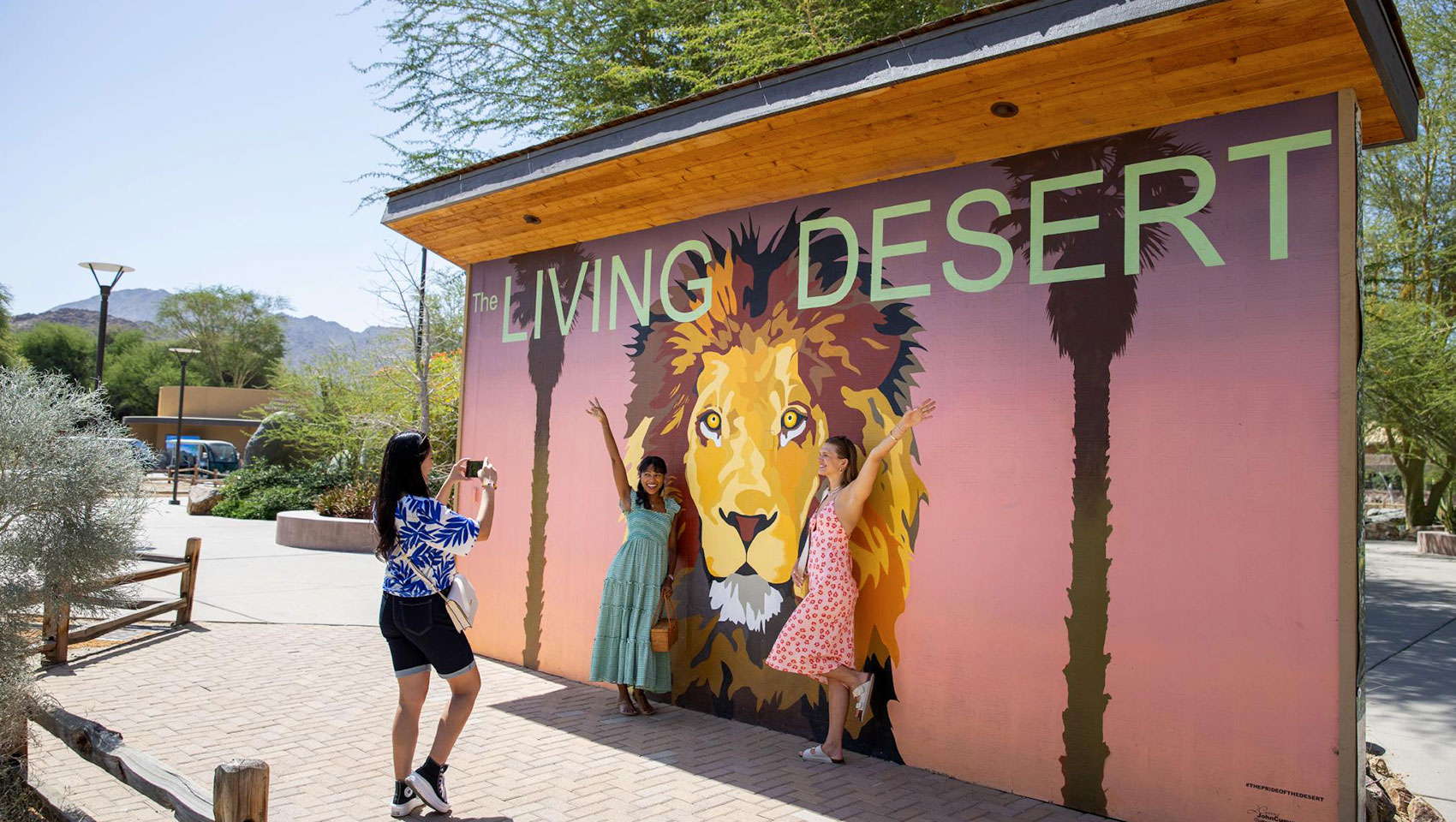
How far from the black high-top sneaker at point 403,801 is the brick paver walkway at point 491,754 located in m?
0.10

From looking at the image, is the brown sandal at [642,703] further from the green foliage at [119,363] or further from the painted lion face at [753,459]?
the green foliage at [119,363]

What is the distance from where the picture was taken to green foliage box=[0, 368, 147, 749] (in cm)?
468

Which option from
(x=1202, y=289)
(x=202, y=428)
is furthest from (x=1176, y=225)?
(x=202, y=428)

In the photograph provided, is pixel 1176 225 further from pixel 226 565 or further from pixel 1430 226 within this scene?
pixel 1430 226

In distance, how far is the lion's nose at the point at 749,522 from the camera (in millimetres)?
5836

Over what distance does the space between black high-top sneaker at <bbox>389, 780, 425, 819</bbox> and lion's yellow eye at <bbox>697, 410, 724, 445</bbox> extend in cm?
291

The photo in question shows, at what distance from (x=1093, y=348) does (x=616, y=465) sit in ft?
10.6

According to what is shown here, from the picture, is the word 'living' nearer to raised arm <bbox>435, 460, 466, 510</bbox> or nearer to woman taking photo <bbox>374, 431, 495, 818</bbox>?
raised arm <bbox>435, 460, 466, 510</bbox>

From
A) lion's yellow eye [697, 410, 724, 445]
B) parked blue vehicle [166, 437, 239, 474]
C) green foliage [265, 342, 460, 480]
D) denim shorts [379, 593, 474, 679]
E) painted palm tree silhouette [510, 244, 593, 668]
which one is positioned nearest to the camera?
denim shorts [379, 593, 474, 679]

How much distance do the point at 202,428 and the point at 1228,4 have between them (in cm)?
5668

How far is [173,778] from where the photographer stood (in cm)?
324

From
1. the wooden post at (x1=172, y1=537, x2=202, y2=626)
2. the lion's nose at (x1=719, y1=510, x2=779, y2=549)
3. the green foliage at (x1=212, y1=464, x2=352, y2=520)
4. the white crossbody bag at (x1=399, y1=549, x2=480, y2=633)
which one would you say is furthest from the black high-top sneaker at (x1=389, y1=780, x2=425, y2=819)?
the green foliage at (x1=212, y1=464, x2=352, y2=520)
